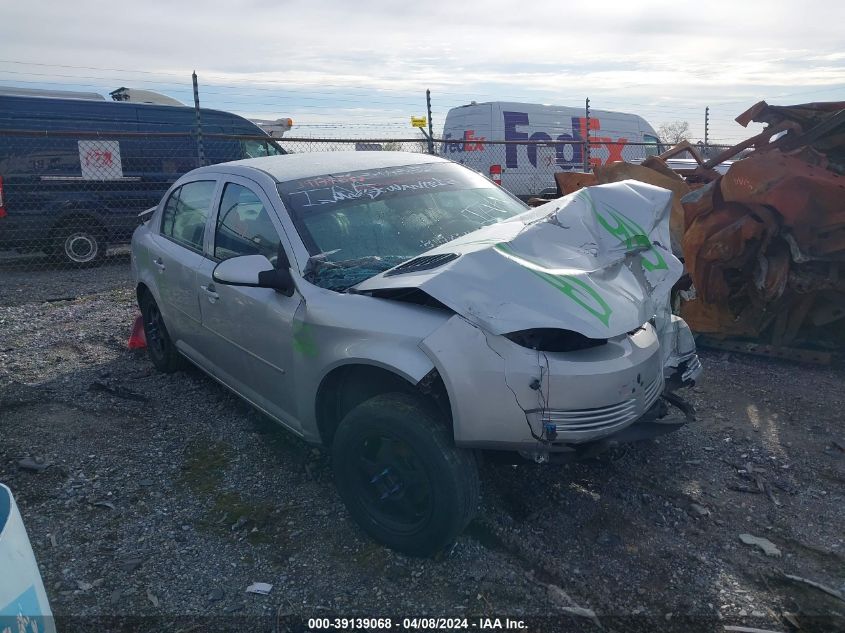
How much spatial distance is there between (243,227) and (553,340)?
2105mm

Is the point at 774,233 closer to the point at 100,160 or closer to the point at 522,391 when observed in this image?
the point at 522,391

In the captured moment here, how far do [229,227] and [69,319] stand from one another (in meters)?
4.32

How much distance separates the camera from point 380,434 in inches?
123

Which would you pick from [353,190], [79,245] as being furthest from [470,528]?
[79,245]

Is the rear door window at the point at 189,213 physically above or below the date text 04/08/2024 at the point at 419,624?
above

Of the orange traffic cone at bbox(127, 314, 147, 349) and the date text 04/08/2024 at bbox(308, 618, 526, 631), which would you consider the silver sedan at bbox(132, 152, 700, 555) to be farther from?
the orange traffic cone at bbox(127, 314, 147, 349)

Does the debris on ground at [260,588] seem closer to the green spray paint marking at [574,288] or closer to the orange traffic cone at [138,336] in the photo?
the green spray paint marking at [574,288]

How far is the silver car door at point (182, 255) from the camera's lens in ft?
15.2

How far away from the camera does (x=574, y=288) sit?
3.07 metres

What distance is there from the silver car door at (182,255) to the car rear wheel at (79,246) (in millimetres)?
6448

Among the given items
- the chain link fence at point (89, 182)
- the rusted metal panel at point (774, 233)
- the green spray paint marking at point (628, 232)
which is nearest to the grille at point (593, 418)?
the green spray paint marking at point (628, 232)

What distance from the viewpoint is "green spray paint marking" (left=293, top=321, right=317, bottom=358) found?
11.3 feet

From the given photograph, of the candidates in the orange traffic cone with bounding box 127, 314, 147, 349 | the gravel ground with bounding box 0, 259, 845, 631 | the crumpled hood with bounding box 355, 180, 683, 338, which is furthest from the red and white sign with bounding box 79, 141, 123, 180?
the crumpled hood with bounding box 355, 180, 683, 338

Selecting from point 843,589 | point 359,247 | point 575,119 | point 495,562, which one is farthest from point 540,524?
point 575,119
